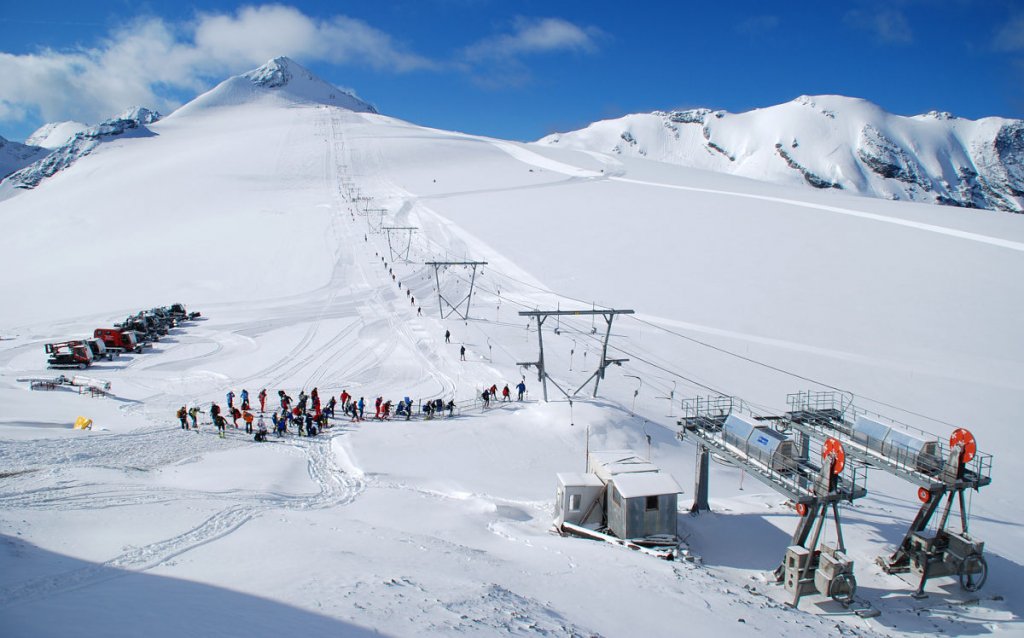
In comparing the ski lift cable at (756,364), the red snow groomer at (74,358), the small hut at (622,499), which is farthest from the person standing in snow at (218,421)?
the ski lift cable at (756,364)

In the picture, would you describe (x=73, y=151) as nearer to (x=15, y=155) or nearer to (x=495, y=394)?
(x=495, y=394)

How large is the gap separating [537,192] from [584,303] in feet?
96.4

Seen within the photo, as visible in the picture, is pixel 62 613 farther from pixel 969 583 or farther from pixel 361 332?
pixel 361 332

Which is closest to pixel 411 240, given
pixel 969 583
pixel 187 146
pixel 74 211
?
pixel 74 211

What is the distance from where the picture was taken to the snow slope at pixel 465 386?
337 inches

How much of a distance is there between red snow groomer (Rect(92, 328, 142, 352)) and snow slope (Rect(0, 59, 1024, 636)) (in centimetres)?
110

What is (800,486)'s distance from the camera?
11.8 m

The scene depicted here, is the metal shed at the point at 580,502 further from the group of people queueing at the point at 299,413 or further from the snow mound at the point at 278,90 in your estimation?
the snow mound at the point at 278,90

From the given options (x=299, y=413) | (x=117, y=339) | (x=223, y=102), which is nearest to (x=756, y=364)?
(x=299, y=413)

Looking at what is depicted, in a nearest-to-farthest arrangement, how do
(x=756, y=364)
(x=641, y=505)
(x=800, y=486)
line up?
(x=800, y=486)
(x=641, y=505)
(x=756, y=364)

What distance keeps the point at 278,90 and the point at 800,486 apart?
158 m

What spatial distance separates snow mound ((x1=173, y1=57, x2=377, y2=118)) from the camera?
13212 centimetres

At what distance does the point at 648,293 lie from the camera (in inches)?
1329

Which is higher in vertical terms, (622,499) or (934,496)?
(934,496)
